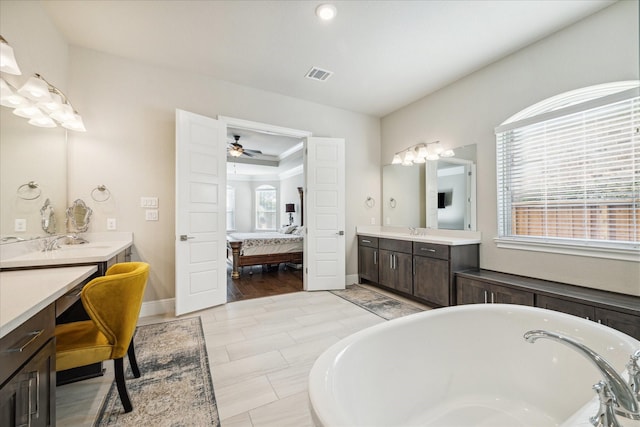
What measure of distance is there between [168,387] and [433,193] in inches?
141

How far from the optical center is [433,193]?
3695 mm

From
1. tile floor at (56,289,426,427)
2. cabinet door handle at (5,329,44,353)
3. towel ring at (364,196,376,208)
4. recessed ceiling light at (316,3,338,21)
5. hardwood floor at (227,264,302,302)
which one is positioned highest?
recessed ceiling light at (316,3,338,21)

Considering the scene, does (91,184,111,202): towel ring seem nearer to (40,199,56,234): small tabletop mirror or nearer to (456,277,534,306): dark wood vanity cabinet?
(40,199,56,234): small tabletop mirror

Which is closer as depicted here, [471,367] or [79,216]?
[471,367]

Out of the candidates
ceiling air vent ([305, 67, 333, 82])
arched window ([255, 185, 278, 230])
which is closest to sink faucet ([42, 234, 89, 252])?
ceiling air vent ([305, 67, 333, 82])

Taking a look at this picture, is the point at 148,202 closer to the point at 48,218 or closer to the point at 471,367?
the point at 48,218

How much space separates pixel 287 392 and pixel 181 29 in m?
3.25

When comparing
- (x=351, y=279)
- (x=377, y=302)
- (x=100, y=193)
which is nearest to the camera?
(x=100, y=193)

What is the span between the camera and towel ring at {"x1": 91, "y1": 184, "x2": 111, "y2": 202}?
2.82 metres

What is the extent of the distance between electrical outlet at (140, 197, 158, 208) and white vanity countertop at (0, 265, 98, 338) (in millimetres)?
1452

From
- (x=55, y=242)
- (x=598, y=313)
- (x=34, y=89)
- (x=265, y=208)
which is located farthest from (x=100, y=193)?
(x=265, y=208)

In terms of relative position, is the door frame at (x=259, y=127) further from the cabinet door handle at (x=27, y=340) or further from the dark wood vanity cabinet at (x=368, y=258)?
the cabinet door handle at (x=27, y=340)

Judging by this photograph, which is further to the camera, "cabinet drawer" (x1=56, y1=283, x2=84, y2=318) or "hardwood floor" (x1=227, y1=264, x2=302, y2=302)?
"hardwood floor" (x1=227, y1=264, x2=302, y2=302)

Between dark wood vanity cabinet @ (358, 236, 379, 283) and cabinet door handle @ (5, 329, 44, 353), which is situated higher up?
cabinet door handle @ (5, 329, 44, 353)
